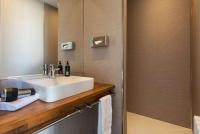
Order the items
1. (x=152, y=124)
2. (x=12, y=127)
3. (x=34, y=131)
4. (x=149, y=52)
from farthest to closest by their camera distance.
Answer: (x=149, y=52)
(x=152, y=124)
(x=34, y=131)
(x=12, y=127)

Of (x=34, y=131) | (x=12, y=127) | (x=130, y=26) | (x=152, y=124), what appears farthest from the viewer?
(x=130, y=26)

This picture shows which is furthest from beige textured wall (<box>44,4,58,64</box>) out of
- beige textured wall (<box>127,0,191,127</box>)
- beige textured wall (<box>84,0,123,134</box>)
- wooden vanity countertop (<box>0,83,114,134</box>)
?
beige textured wall (<box>127,0,191,127</box>)

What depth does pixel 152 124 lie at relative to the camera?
258 cm

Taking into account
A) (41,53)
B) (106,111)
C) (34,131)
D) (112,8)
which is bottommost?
(106,111)

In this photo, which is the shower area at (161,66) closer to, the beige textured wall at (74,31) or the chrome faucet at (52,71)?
the beige textured wall at (74,31)

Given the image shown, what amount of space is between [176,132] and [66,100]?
1932 millimetres

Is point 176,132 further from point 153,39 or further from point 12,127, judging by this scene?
point 12,127

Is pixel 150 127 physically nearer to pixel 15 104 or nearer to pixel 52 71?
pixel 52 71

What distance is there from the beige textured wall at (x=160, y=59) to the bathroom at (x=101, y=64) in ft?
0.05

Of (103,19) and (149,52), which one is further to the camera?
(149,52)

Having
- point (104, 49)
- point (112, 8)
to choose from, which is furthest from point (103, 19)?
point (104, 49)

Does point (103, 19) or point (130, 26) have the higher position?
point (130, 26)

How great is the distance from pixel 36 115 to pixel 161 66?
2.28 metres

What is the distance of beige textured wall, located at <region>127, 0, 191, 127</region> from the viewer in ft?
7.86
